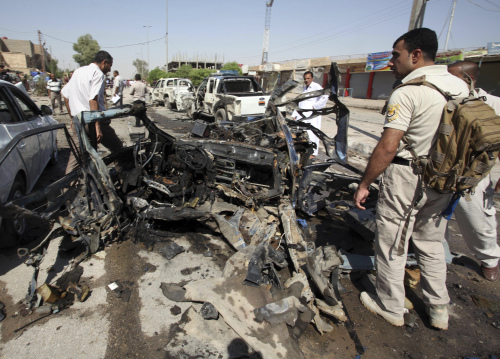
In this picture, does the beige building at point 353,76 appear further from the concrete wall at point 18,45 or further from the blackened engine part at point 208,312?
the concrete wall at point 18,45

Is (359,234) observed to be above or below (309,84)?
below

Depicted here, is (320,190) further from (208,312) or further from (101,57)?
(101,57)

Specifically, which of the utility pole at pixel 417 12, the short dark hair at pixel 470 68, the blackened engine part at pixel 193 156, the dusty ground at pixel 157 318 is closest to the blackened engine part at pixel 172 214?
the dusty ground at pixel 157 318

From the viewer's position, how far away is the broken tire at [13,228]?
2.87 m

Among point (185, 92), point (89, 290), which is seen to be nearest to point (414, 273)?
point (89, 290)

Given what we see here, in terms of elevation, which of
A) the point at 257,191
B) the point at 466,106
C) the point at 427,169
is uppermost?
the point at 466,106

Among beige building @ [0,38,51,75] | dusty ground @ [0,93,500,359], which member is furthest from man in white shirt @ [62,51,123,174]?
beige building @ [0,38,51,75]

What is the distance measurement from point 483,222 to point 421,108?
173cm

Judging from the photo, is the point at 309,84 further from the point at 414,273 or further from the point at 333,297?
the point at 333,297

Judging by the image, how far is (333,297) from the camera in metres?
2.34

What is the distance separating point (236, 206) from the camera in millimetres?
3369

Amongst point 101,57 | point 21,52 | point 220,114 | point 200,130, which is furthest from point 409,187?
point 21,52

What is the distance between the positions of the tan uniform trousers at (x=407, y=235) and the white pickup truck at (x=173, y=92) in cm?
1300

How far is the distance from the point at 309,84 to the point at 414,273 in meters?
5.02
